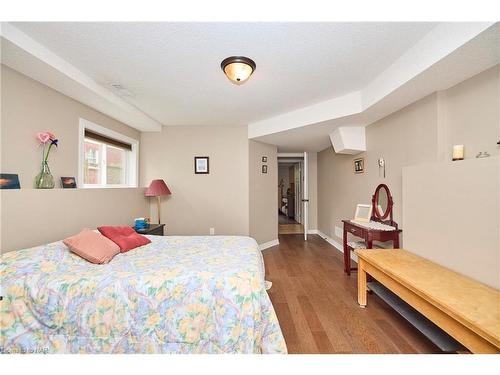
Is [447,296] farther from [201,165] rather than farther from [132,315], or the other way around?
[201,165]

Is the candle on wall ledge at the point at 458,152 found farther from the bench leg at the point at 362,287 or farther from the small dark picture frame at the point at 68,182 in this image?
the small dark picture frame at the point at 68,182

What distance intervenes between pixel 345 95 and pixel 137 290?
282 cm

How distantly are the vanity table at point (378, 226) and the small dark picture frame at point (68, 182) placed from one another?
324 centimetres

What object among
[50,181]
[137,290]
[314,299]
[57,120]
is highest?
[57,120]

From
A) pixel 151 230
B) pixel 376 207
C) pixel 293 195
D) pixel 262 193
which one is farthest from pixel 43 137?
pixel 293 195

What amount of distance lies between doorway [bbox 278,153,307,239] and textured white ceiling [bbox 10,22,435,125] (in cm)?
261

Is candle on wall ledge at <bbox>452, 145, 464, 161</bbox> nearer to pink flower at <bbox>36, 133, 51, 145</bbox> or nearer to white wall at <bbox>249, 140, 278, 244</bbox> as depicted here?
white wall at <bbox>249, 140, 278, 244</bbox>

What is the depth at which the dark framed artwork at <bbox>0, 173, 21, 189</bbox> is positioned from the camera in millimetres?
1604

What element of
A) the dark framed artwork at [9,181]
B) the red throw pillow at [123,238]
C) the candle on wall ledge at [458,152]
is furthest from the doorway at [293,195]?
the dark framed artwork at [9,181]

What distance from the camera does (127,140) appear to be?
3334mm

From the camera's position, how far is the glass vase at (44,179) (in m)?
1.87

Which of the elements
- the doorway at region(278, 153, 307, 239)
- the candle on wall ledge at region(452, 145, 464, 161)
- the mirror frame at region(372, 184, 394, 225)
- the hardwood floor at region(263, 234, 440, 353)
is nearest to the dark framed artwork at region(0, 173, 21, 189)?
the hardwood floor at region(263, 234, 440, 353)

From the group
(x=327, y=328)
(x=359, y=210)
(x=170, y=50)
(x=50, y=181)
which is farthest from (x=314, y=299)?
(x=50, y=181)
